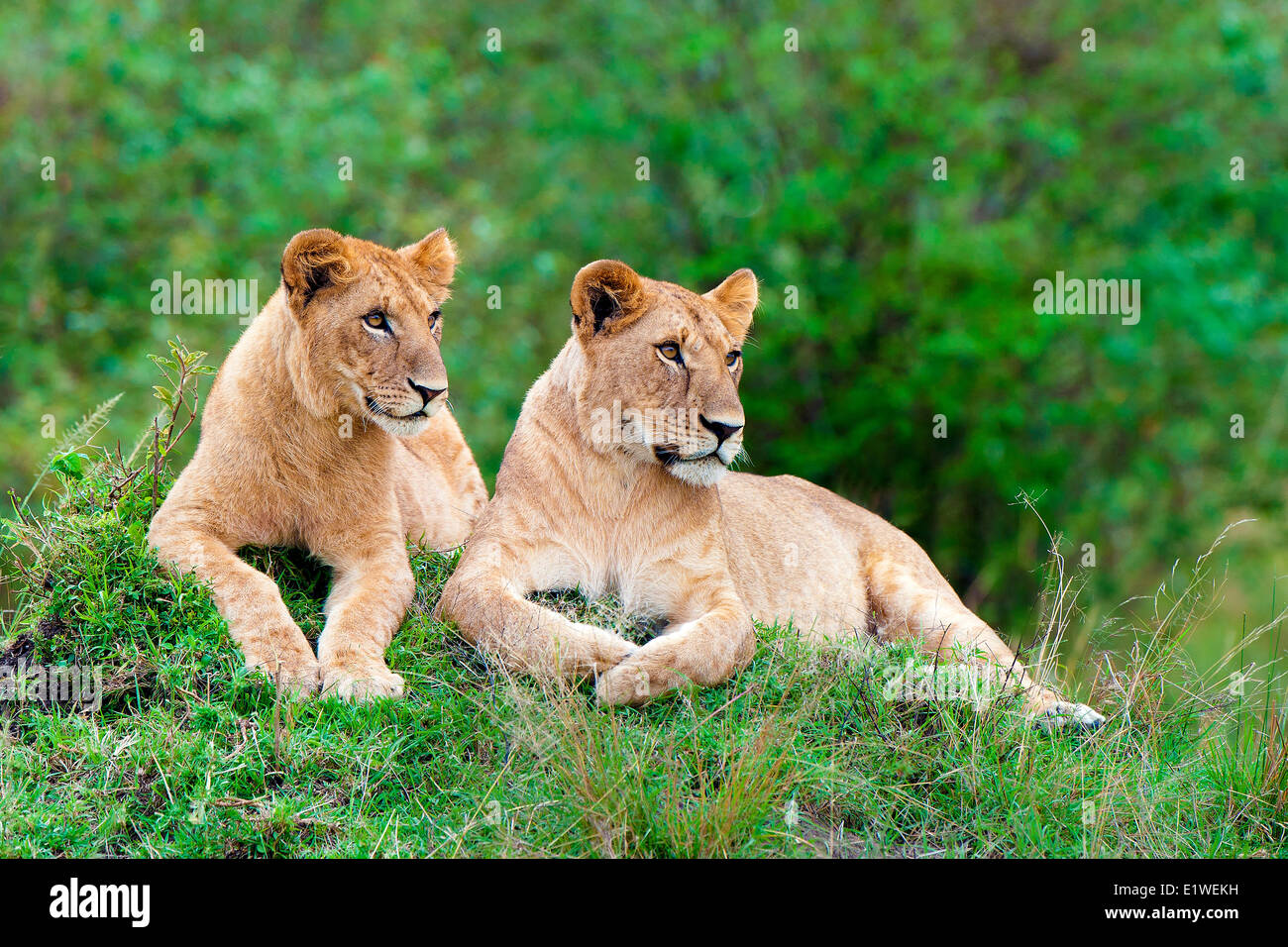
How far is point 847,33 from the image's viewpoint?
44.8ft

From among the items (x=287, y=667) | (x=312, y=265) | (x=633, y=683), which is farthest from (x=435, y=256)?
(x=633, y=683)

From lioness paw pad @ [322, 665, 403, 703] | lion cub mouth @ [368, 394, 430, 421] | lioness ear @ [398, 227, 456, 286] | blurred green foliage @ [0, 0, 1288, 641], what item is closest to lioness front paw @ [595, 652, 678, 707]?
lioness paw pad @ [322, 665, 403, 703]

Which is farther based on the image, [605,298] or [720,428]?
[605,298]

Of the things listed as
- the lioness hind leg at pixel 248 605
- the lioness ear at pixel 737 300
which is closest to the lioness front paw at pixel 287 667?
the lioness hind leg at pixel 248 605

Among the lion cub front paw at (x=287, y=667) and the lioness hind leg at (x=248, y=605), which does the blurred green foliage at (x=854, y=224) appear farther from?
the lion cub front paw at (x=287, y=667)

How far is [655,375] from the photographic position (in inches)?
204

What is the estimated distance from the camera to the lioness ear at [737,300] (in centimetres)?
567

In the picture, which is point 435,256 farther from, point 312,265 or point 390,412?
point 390,412

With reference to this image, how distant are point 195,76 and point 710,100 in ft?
16.7

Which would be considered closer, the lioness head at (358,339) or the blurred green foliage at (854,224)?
the lioness head at (358,339)

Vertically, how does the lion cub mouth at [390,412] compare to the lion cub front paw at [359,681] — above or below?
above

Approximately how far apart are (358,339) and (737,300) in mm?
1587

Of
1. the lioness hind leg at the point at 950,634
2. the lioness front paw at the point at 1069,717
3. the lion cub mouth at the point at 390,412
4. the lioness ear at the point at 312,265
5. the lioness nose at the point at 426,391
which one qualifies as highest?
the lioness ear at the point at 312,265

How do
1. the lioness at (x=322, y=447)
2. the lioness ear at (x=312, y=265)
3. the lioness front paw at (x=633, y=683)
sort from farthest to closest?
the lioness ear at (x=312, y=265) → the lioness at (x=322, y=447) → the lioness front paw at (x=633, y=683)
